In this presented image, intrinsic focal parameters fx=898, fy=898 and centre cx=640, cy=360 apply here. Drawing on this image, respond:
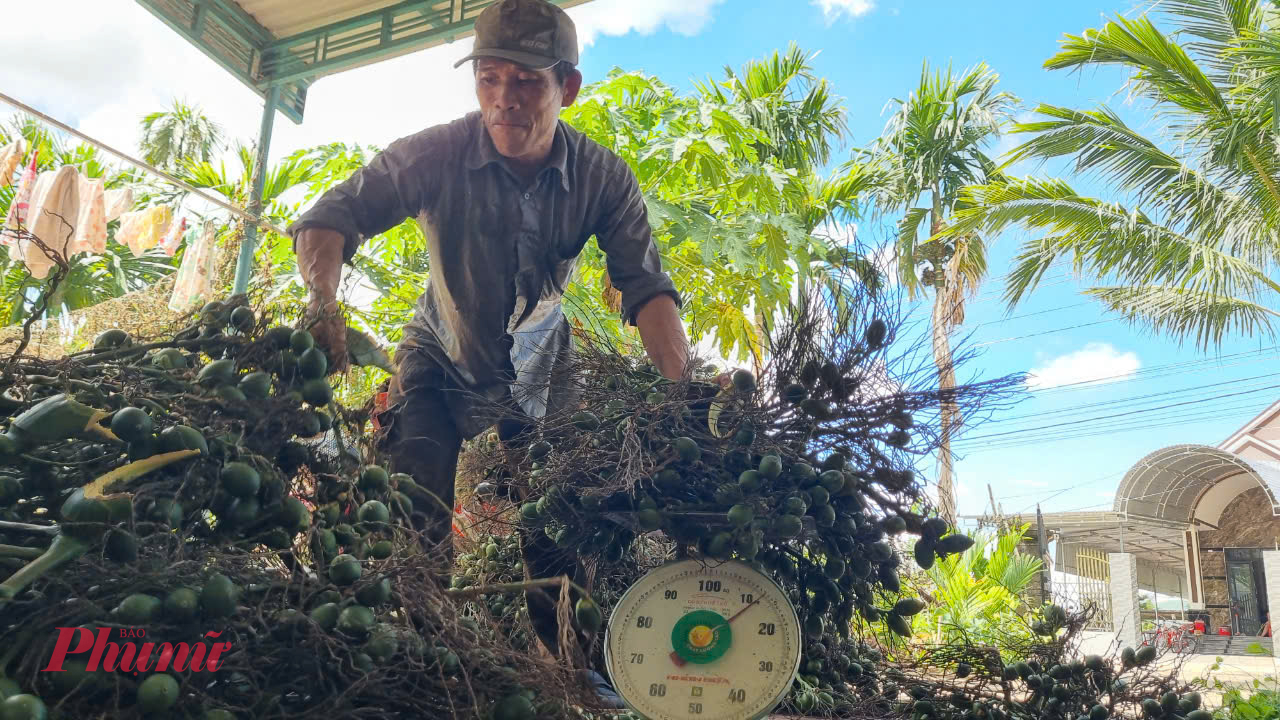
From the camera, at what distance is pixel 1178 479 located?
13.8m

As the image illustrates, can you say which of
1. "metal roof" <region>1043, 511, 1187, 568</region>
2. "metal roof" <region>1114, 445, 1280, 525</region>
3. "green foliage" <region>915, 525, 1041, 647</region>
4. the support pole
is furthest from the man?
"metal roof" <region>1114, 445, 1280, 525</region>

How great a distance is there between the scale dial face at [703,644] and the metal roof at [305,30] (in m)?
3.51

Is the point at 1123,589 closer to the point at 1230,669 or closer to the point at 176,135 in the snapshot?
the point at 1230,669

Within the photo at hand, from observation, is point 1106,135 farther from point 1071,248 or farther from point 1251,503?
point 1251,503

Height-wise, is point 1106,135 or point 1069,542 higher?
point 1106,135

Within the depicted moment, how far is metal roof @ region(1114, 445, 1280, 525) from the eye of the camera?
12.6 meters

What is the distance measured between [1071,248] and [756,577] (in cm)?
1007

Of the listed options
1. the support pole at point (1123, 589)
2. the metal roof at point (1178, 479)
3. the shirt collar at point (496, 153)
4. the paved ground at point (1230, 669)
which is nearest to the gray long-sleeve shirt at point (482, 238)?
the shirt collar at point (496, 153)

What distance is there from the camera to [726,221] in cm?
468

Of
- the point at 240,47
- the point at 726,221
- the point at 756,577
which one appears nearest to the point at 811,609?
the point at 756,577

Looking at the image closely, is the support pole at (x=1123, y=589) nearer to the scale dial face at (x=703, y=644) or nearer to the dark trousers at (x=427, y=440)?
the dark trousers at (x=427, y=440)

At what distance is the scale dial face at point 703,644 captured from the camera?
123cm

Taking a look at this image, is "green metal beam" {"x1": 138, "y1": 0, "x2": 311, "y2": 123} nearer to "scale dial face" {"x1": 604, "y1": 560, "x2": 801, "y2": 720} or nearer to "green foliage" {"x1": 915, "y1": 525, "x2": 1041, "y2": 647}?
"scale dial face" {"x1": 604, "y1": 560, "x2": 801, "y2": 720}

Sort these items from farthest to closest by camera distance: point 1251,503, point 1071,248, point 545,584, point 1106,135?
1. point 1251,503
2. point 1071,248
3. point 1106,135
4. point 545,584
